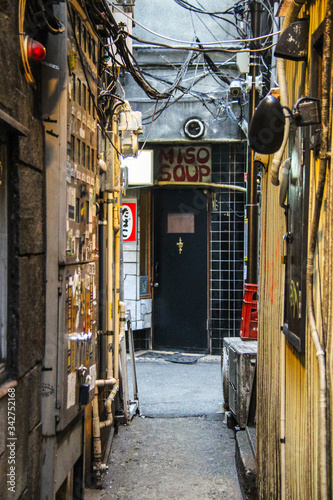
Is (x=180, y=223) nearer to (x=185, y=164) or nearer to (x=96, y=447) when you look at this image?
(x=185, y=164)

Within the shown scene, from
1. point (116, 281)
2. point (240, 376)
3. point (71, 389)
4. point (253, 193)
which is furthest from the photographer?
point (253, 193)

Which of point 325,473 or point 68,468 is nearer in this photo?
point 325,473

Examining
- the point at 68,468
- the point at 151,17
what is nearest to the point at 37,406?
the point at 68,468

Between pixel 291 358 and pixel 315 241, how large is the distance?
3.98 feet

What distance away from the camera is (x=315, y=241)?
3.01 metres

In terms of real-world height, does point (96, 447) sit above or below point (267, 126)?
below

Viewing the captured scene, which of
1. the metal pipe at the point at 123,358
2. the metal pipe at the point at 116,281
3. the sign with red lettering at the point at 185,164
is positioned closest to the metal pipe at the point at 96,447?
the metal pipe at the point at 116,281

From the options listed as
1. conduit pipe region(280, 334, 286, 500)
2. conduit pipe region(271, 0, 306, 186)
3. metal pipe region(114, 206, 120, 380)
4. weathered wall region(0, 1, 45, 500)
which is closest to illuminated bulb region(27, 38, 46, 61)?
weathered wall region(0, 1, 45, 500)

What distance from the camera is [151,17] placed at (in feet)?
44.0

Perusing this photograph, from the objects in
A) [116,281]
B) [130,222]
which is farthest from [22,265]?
[130,222]

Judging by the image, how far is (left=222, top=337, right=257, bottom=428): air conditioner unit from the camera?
7406 mm

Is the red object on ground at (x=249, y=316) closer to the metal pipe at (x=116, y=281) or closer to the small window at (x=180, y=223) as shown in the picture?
the metal pipe at (x=116, y=281)

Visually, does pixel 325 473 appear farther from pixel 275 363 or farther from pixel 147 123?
pixel 147 123

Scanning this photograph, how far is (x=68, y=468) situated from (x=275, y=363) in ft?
6.64
